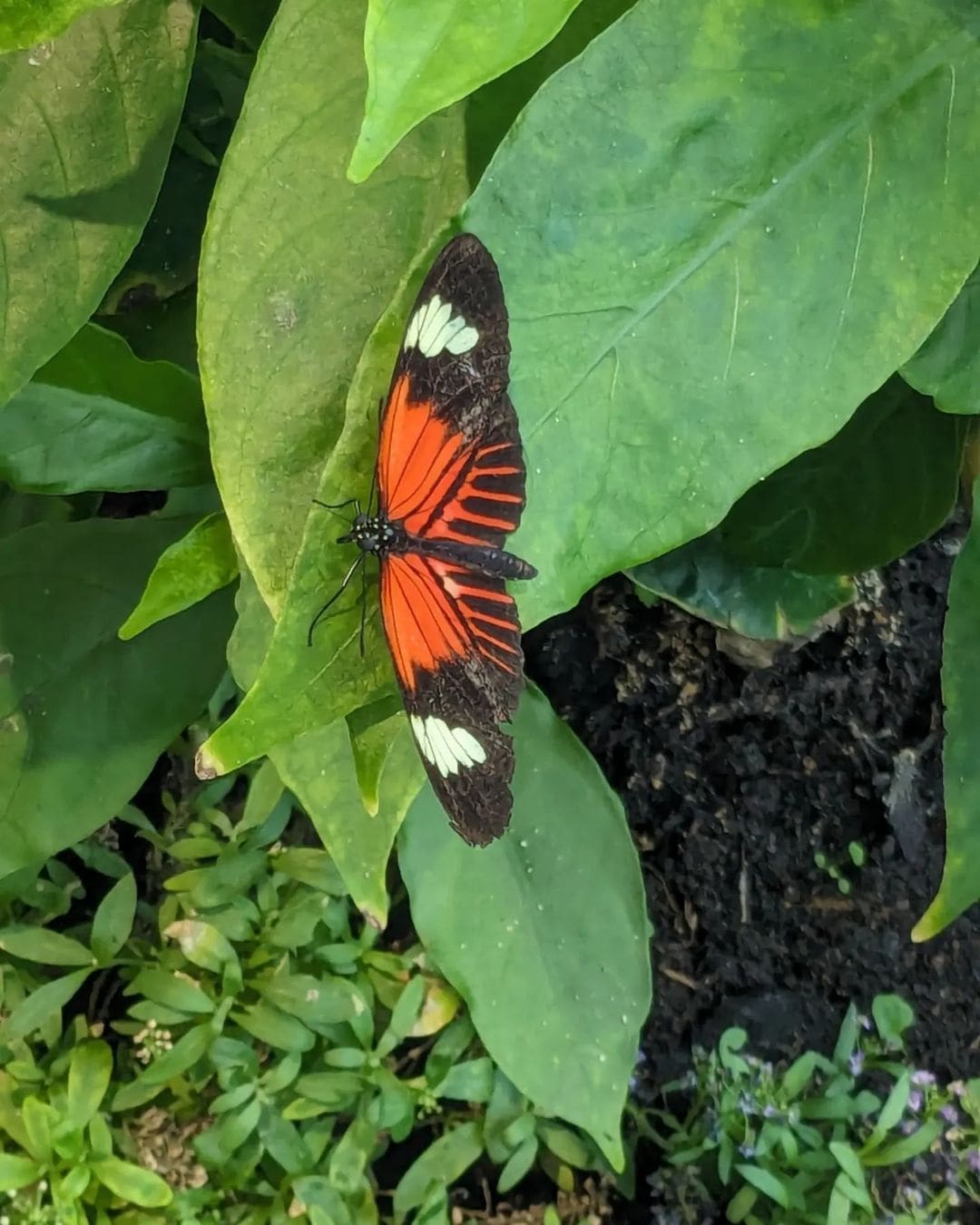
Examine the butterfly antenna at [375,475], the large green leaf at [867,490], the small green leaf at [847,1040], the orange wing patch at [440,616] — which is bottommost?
the small green leaf at [847,1040]

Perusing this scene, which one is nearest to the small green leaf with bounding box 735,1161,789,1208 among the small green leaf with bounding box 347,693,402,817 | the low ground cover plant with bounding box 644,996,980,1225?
the low ground cover plant with bounding box 644,996,980,1225

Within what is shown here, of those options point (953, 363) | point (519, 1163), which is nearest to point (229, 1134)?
point (519, 1163)

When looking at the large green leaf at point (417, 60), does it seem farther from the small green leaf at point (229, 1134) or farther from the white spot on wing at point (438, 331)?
the small green leaf at point (229, 1134)

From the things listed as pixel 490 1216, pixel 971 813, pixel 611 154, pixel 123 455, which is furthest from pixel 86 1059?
pixel 611 154

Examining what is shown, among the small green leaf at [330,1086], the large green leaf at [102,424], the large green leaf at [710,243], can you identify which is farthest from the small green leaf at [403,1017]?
→ the large green leaf at [710,243]

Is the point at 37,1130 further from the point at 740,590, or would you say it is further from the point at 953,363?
the point at 953,363

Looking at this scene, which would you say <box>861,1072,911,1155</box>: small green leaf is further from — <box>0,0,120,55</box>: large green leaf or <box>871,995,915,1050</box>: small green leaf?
<box>0,0,120,55</box>: large green leaf

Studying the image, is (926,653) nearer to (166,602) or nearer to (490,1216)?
(490,1216)
